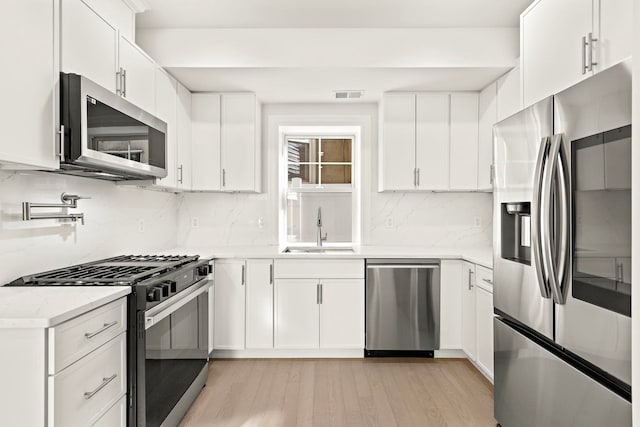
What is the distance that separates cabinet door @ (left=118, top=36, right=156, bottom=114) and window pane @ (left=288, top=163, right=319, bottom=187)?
5.22 feet

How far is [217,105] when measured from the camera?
3488mm

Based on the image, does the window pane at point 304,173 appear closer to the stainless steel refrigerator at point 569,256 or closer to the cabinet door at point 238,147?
the cabinet door at point 238,147

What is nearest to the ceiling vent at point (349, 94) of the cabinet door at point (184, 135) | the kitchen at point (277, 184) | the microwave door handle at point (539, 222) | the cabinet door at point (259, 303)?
the kitchen at point (277, 184)

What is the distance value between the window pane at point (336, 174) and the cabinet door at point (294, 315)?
1.23m

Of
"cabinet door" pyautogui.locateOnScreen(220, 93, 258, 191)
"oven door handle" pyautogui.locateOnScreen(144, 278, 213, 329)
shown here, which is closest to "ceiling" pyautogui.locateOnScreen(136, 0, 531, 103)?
"cabinet door" pyautogui.locateOnScreen(220, 93, 258, 191)

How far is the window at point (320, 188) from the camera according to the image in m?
4.01

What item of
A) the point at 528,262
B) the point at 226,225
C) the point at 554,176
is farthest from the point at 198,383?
the point at 554,176

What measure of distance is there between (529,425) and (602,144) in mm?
1255

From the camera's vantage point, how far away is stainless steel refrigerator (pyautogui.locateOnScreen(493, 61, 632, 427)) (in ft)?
4.18

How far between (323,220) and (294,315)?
1.13 metres

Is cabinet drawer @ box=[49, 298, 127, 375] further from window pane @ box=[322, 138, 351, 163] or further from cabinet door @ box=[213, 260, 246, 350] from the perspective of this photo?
window pane @ box=[322, 138, 351, 163]

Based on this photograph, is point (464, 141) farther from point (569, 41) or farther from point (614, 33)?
point (614, 33)

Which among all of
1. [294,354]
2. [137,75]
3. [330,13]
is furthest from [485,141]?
[137,75]

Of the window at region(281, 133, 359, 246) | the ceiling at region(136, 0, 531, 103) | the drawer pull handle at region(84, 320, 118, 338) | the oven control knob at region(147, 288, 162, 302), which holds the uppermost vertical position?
the ceiling at region(136, 0, 531, 103)
